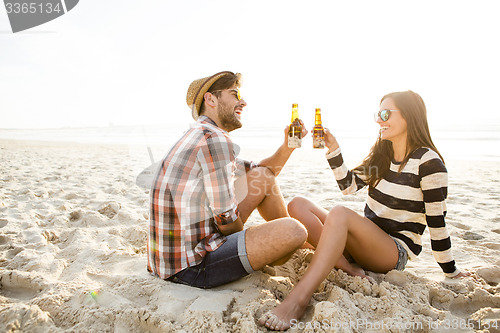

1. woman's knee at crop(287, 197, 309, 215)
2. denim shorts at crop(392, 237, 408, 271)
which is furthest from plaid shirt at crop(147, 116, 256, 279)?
denim shorts at crop(392, 237, 408, 271)

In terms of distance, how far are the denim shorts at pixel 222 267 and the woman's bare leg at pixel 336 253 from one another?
0.37 m

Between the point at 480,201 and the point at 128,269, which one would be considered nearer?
the point at 128,269

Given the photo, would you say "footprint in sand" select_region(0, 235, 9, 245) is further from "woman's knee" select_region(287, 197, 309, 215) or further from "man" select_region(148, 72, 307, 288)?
"woman's knee" select_region(287, 197, 309, 215)

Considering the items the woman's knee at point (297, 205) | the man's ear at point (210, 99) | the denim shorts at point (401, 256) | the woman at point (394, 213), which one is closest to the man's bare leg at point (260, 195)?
the woman's knee at point (297, 205)

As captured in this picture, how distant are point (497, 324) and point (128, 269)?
2.58 meters

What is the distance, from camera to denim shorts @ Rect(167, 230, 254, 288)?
83.4 inches

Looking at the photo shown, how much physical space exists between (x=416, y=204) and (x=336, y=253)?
76 cm

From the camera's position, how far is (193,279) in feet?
7.19

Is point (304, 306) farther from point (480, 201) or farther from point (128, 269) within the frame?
point (480, 201)

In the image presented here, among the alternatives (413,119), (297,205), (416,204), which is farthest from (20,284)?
(413,119)

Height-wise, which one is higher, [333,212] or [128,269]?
[333,212]

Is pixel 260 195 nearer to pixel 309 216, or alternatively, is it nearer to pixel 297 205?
pixel 297 205

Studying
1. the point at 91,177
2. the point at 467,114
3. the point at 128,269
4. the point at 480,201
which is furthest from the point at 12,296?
the point at 467,114

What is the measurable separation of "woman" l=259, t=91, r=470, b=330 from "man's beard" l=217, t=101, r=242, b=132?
1028 millimetres
